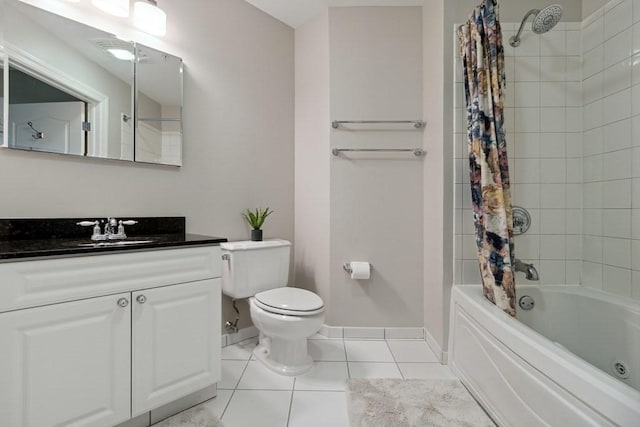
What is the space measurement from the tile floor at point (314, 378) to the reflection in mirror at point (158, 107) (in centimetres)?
135

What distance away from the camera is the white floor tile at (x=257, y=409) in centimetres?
132

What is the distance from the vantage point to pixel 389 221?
2.20 m

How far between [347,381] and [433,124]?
5.67 feet

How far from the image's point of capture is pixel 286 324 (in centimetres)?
160

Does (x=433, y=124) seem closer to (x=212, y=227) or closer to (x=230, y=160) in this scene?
(x=230, y=160)

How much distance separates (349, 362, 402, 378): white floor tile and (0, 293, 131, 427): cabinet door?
1159mm

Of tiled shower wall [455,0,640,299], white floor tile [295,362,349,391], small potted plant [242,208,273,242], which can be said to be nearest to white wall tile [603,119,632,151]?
tiled shower wall [455,0,640,299]

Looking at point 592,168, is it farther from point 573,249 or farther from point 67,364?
point 67,364

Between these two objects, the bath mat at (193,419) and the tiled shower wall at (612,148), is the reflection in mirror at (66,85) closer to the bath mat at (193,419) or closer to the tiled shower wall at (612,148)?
the bath mat at (193,419)

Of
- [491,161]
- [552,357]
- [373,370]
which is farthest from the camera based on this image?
[373,370]

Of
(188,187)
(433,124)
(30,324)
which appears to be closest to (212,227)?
(188,187)

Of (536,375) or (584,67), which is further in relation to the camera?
(584,67)

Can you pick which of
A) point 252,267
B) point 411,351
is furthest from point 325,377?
point 252,267

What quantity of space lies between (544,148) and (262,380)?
88.5 inches
